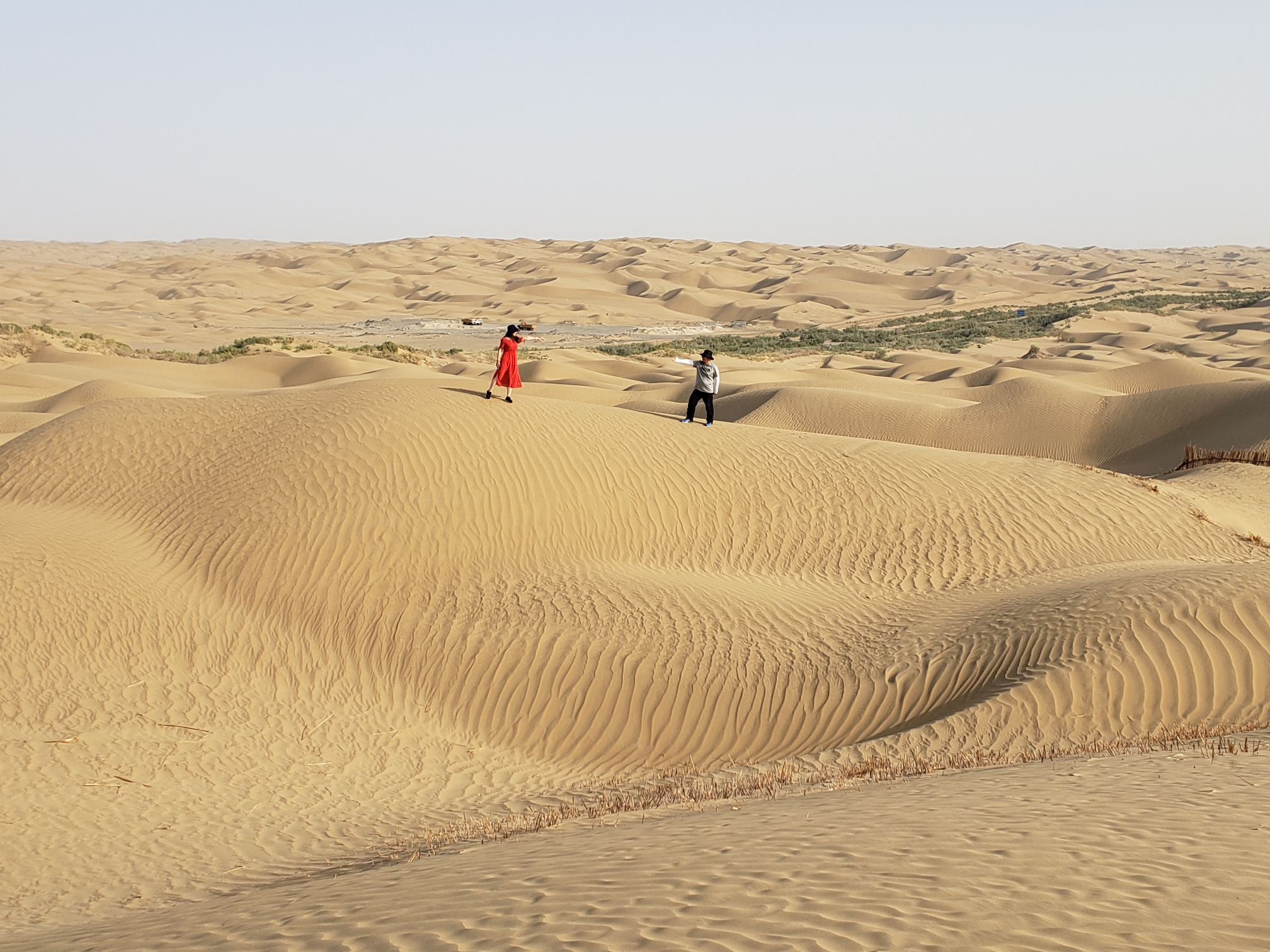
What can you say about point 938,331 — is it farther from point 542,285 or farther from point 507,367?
point 507,367

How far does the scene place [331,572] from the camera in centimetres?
1103

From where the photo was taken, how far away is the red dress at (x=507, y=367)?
13.5 metres

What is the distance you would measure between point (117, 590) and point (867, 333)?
164 ft

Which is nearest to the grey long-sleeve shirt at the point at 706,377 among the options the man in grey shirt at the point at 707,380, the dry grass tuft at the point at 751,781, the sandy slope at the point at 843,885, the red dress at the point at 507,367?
the man in grey shirt at the point at 707,380

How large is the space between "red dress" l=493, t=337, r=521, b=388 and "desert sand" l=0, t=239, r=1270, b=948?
1.47 feet

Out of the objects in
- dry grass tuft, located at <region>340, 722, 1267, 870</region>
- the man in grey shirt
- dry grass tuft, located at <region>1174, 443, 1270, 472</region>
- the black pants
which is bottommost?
dry grass tuft, located at <region>340, 722, 1267, 870</region>

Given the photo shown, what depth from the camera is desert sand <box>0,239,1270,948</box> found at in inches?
163

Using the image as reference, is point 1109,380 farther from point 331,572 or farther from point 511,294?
point 511,294

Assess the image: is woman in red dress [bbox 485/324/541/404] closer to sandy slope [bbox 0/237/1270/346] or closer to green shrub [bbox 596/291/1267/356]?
green shrub [bbox 596/291/1267/356]

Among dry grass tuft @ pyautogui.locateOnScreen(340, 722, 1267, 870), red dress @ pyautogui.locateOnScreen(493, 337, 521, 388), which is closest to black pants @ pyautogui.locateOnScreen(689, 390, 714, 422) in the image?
red dress @ pyautogui.locateOnScreen(493, 337, 521, 388)

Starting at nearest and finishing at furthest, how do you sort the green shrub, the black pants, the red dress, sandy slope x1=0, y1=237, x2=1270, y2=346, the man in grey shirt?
1. the red dress
2. the man in grey shirt
3. the black pants
4. the green shrub
5. sandy slope x1=0, y1=237, x2=1270, y2=346

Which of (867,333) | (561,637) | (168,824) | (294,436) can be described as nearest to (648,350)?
(867,333)

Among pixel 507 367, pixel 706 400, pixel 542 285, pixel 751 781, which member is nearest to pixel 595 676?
pixel 751 781

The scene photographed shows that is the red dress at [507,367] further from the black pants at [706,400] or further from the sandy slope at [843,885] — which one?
the sandy slope at [843,885]
